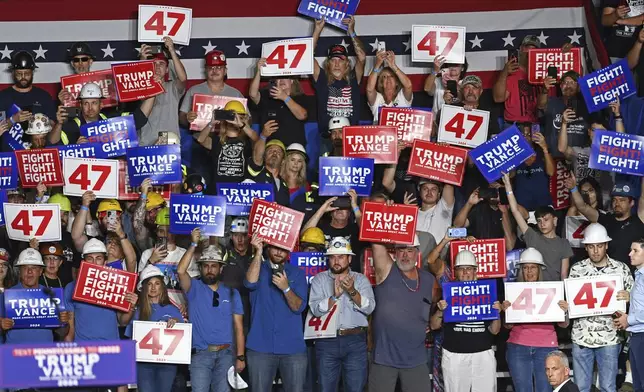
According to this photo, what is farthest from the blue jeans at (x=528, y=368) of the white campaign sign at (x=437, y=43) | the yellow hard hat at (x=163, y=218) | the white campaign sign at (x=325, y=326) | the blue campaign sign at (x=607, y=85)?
the white campaign sign at (x=437, y=43)

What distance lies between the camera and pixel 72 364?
881cm

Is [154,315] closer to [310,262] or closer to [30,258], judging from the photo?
[30,258]

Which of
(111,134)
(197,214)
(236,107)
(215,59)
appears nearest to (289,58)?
(215,59)

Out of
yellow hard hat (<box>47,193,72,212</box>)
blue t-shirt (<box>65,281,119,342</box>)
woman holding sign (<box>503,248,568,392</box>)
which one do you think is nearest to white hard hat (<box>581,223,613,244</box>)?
woman holding sign (<box>503,248,568,392</box>)

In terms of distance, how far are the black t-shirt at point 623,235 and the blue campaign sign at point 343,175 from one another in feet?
8.26

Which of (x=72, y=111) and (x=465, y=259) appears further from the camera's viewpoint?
(x=72, y=111)

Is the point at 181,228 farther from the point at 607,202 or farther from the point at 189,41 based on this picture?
the point at 607,202

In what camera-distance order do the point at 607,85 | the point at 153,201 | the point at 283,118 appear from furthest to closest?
the point at 283,118, the point at 607,85, the point at 153,201

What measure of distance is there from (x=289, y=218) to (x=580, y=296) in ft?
9.44

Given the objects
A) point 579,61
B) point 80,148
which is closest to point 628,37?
point 579,61

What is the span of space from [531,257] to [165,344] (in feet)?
11.9

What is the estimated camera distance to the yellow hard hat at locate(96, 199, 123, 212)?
Result: 13758 millimetres

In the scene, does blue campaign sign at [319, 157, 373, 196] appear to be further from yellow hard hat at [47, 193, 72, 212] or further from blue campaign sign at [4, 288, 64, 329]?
blue campaign sign at [4, 288, 64, 329]

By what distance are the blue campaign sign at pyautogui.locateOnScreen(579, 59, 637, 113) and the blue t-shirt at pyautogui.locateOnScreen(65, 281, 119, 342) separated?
5.59 metres
